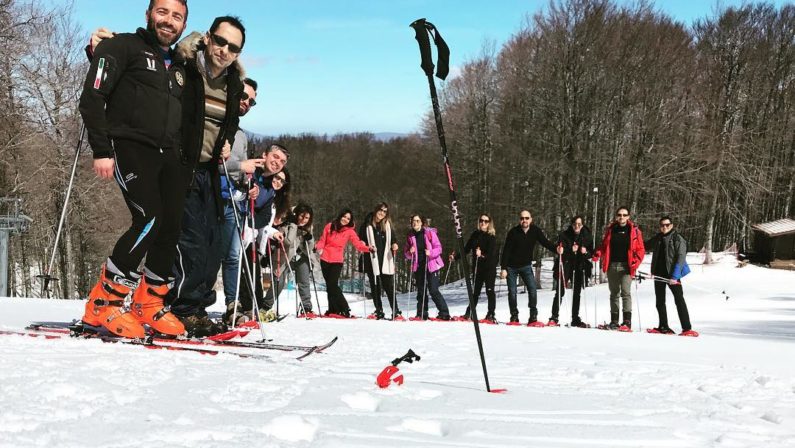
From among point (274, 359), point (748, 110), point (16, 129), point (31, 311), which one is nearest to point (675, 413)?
point (274, 359)

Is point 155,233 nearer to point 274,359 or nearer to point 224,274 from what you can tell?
point 274,359

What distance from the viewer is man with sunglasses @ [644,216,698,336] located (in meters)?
8.98

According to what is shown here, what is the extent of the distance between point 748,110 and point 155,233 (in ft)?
109

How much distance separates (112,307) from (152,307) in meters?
0.37

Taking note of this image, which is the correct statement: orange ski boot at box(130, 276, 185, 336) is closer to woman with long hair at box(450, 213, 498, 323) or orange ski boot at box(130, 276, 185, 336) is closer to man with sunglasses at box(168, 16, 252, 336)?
man with sunglasses at box(168, 16, 252, 336)

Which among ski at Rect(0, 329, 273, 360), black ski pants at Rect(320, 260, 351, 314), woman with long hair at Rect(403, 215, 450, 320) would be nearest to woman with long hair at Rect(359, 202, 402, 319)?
woman with long hair at Rect(403, 215, 450, 320)

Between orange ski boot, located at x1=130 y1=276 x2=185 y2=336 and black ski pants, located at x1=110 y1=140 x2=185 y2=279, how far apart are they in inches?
6.6

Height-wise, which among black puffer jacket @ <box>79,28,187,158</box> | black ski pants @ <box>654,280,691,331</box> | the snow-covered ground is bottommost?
black ski pants @ <box>654,280,691,331</box>

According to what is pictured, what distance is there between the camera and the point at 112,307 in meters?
3.68

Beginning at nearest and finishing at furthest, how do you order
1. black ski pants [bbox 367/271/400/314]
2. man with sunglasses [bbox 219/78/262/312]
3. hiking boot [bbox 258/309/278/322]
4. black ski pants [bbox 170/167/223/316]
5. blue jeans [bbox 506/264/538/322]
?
Result: black ski pants [bbox 170/167/223/316]
man with sunglasses [bbox 219/78/262/312]
hiking boot [bbox 258/309/278/322]
blue jeans [bbox 506/264/538/322]
black ski pants [bbox 367/271/400/314]

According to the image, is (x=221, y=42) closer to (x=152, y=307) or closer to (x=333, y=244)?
(x=152, y=307)

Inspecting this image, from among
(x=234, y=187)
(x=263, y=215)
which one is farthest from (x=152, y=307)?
(x=263, y=215)

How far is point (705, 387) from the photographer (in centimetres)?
345

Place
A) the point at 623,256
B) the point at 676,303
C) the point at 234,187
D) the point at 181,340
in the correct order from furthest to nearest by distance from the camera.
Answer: the point at 623,256 < the point at 676,303 < the point at 234,187 < the point at 181,340
